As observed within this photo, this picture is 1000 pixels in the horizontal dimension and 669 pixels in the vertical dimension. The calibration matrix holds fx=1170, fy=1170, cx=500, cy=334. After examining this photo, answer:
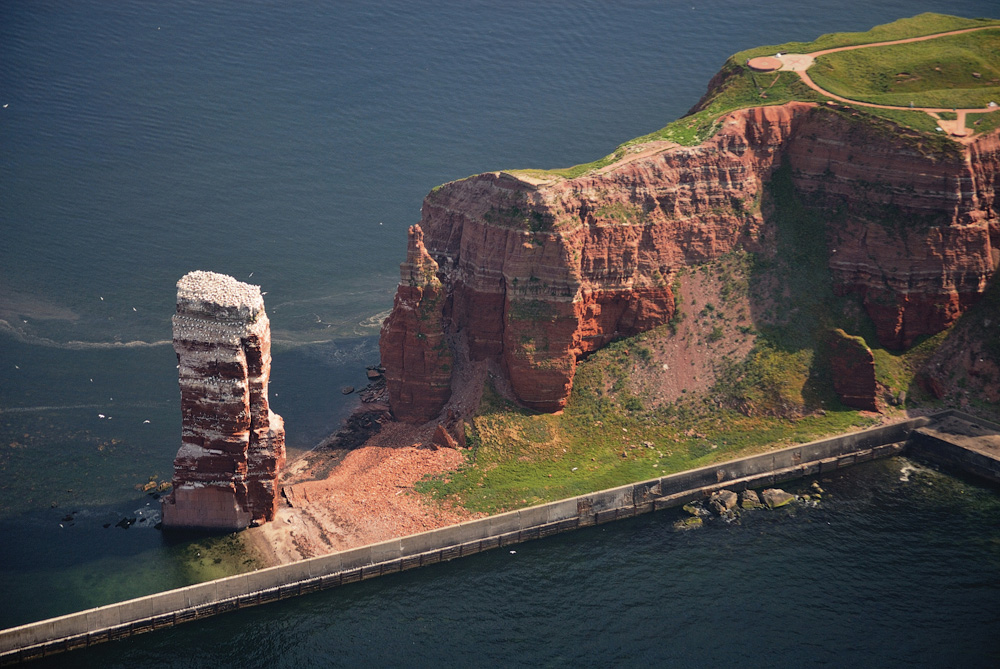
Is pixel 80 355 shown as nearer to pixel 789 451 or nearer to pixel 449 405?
pixel 449 405

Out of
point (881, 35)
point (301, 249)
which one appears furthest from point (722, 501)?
point (301, 249)

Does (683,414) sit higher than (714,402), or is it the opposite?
(714,402)

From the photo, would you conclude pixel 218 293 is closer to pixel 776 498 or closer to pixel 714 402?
pixel 714 402

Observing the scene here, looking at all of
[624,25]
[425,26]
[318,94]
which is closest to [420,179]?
[318,94]

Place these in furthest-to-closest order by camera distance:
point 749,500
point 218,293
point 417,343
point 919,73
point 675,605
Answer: point 919,73
point 417,343
point 749,500
point 218,293
point 675,605

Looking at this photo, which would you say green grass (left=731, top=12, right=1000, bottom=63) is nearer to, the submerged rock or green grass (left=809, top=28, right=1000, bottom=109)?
green grass (left=809, top=28, right=1000, bottom=109)

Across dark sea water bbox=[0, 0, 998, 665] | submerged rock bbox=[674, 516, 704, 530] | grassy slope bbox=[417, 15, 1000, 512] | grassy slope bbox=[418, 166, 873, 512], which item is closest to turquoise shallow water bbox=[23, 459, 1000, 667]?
dark sea water bbox=[0, 0, 998, 665]
